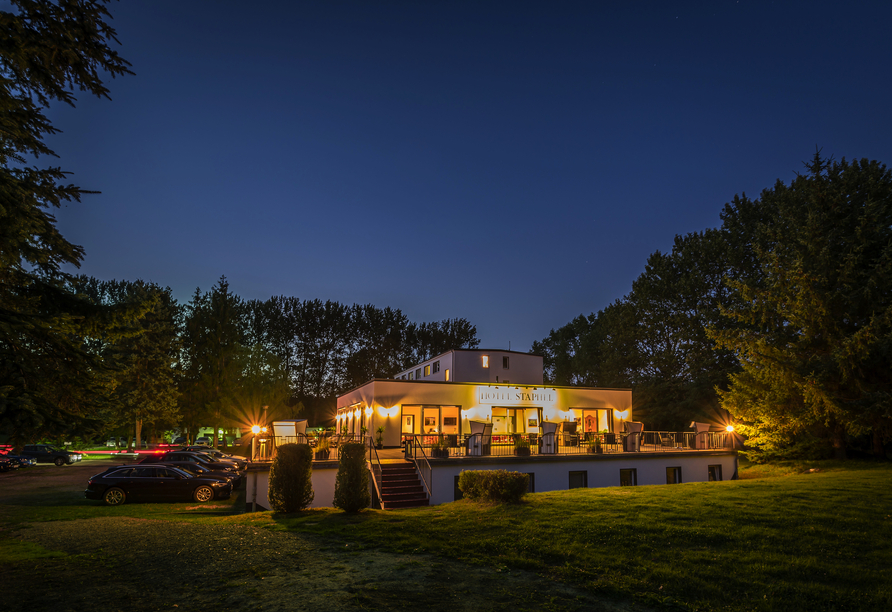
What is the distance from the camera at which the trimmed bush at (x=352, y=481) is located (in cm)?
1168

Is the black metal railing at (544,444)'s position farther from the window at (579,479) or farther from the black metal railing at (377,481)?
the black metal railing at (377,481)

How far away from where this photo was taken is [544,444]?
19.8m

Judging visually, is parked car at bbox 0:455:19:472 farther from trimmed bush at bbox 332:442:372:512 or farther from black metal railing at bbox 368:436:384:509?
trimmed bush at bbox 332:442:372:512

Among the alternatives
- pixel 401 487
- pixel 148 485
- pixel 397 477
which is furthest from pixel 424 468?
pixel 148 485

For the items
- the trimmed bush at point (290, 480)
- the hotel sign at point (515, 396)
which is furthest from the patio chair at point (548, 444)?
the trimmed bush at point (290, 480)

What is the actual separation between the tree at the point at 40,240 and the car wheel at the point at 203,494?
8.88 meters

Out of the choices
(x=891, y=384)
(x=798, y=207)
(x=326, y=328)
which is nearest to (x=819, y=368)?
(x=891, y=384)

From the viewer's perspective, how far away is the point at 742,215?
3844cm

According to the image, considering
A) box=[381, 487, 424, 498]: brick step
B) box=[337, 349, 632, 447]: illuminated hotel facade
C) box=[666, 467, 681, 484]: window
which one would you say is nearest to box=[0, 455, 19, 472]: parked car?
box=[337, 349, 632, 447]: illuminated hotel facade

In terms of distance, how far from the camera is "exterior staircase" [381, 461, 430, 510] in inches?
606

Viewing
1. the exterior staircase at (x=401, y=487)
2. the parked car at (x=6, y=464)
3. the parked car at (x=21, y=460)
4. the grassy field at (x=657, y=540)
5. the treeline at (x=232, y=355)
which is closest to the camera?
the grassy field at (x=657, y=540)

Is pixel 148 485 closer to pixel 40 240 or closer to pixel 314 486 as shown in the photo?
pixel 314 486

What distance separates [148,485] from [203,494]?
1.66m

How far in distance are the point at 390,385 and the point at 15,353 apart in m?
17.0
